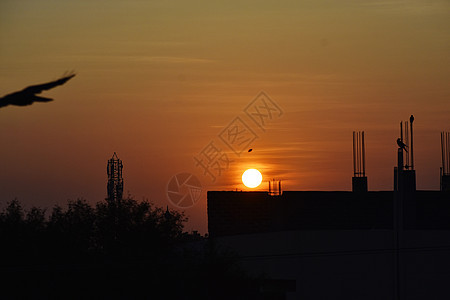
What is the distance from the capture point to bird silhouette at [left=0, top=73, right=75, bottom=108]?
6779 mm

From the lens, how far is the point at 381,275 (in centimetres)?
3195

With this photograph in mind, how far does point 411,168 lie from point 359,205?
399cm

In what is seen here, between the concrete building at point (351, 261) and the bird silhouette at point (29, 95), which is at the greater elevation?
the bird silhouette at point (29, 95)

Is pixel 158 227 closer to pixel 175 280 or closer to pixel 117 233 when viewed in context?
pixel 117 233

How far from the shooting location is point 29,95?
7.12m

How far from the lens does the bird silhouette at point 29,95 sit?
678cm

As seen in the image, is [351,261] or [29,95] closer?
[29,95]

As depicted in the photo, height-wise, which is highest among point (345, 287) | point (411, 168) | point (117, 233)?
point (411, 168)

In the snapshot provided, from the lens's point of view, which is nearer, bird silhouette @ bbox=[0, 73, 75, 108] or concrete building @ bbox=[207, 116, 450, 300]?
bird silhouette @ bbox=[0, 73, 75, 108]

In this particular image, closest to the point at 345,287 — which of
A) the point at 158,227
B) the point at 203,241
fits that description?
the point at 203,241

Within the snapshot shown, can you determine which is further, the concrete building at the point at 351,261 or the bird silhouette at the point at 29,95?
the concrete building at the point at 351,261

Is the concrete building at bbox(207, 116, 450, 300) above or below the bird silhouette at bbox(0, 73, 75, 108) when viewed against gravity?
below

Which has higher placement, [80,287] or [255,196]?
[255,196]

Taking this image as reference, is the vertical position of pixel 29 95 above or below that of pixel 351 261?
above
